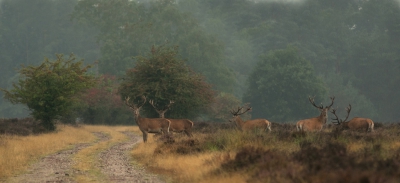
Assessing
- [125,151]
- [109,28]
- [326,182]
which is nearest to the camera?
[326,182]

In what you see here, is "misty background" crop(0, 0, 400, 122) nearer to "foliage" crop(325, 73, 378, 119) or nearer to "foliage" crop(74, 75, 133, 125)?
"foliage" crop(325, 73, 378, 119)

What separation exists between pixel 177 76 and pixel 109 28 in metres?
52.7

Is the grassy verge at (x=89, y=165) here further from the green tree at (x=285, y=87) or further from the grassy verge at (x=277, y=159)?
the green tree at (x=285, y=87)

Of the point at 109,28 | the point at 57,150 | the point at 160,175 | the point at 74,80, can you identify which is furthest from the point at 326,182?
the point at 109,28

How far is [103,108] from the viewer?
181 ft

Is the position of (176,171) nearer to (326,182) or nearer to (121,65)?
(326,182)

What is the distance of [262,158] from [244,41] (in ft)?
283

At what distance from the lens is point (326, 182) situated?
32.3ft

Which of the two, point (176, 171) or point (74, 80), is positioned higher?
point (74, 80)

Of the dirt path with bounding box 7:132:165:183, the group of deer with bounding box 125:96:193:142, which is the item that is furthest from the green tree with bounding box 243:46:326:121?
the dirt path with bounding box 7:132:165:183

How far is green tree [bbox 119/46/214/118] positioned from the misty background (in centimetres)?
3469

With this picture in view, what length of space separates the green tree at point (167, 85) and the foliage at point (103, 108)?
47.4ft

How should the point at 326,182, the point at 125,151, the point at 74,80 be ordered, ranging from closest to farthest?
the point at 326,182 < the point at 125,151 < the point at 74,80

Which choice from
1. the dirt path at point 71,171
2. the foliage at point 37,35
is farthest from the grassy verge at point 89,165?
the foliage at point 37,35
